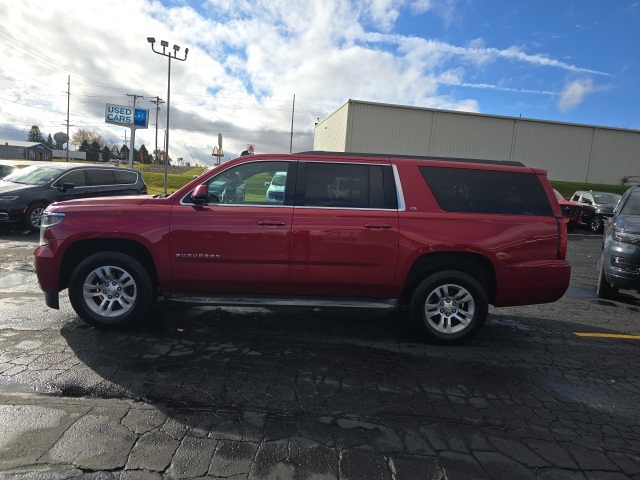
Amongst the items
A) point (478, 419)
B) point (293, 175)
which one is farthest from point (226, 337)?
point (478, 419)

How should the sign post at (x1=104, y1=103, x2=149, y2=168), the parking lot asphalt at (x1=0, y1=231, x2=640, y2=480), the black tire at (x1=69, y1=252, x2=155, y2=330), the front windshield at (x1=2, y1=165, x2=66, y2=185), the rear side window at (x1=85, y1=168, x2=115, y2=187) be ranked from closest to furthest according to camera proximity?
1. the parking lot asphalt at (x1=0, y1=231, x2=640, y2=480)
2. the black tire at (x1=69, y1=252, x2=155, y2=330)
3. the front windshield at (x1=2, y1=165, x2=66, y2=185)
4. the rear side window at (x1=85, y1=168, x2=115, y2=187)
5. the sign post at (x1=104, y1=103, x2=149, y2=168)

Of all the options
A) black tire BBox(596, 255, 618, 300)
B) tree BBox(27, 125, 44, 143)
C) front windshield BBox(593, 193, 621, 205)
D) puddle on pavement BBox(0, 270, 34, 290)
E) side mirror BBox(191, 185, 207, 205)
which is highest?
tree BBox(27, 125, 44, 143)

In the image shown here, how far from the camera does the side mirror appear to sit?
441 cm

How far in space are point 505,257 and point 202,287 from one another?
317 centimetres

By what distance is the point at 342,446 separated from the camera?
276 centimetres

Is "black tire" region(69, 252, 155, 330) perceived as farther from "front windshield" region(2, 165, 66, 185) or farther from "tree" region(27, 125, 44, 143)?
"tree" region(27, 125, 44, 143)

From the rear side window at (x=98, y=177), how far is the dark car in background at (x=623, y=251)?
39.1 feet

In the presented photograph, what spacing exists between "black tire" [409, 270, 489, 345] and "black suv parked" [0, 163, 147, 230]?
9887 mm

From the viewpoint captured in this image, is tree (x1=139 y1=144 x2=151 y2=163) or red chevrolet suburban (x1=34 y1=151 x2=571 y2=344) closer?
red chevrolet suburban (x1=34 y1=151 x2=571 y2=344)

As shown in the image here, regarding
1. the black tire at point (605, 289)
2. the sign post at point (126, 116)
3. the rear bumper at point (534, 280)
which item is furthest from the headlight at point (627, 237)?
the sign post at point (126, 116)

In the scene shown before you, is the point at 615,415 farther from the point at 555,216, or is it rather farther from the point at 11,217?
the point at 11,217

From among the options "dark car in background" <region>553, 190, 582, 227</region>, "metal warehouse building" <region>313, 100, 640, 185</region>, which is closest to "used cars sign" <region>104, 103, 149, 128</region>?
"metal warehouse building" <region>313, 100, 640, 185</region>

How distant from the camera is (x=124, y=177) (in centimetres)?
1282

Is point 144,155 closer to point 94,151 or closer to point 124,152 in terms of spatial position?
point 124,152
